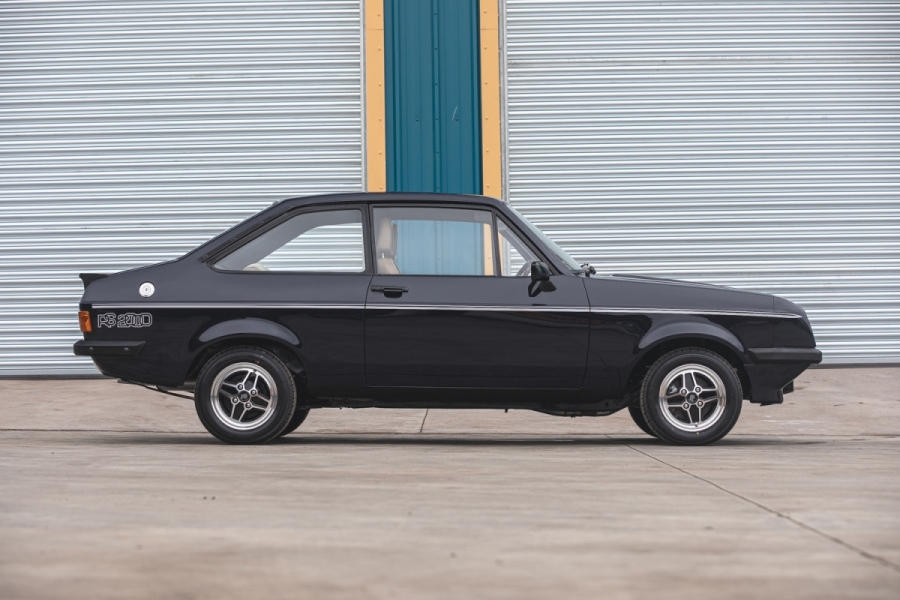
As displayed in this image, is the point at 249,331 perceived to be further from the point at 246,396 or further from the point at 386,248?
the point at 386,248

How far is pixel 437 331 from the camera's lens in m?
6.31

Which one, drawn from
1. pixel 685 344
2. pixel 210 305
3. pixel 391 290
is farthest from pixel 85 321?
pixel 685 344

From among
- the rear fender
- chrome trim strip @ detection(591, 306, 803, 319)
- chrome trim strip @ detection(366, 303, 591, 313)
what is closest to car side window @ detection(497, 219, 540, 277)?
chrome trim strip @ detection(366, 303, 591, 313)

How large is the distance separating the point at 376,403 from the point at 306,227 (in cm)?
117

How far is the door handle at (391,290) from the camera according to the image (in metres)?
6.36

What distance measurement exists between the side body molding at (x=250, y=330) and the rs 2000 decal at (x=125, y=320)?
1.14ft

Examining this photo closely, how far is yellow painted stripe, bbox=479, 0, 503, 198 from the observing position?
11820mm

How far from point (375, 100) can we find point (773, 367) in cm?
658

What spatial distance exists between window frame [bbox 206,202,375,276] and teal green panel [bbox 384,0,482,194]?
5195 millimetres

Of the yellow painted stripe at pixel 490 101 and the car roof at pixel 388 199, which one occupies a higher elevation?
the yellow painted stripe at pixel 490 101

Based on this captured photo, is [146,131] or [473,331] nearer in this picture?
[473,331]

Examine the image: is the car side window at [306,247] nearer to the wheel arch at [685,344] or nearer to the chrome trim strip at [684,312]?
the chrome trim strip at [684,312]

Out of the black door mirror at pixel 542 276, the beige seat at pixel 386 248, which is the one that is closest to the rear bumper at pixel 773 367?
the black door mirror at pixel 542 276

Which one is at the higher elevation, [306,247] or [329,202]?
[329,202]
